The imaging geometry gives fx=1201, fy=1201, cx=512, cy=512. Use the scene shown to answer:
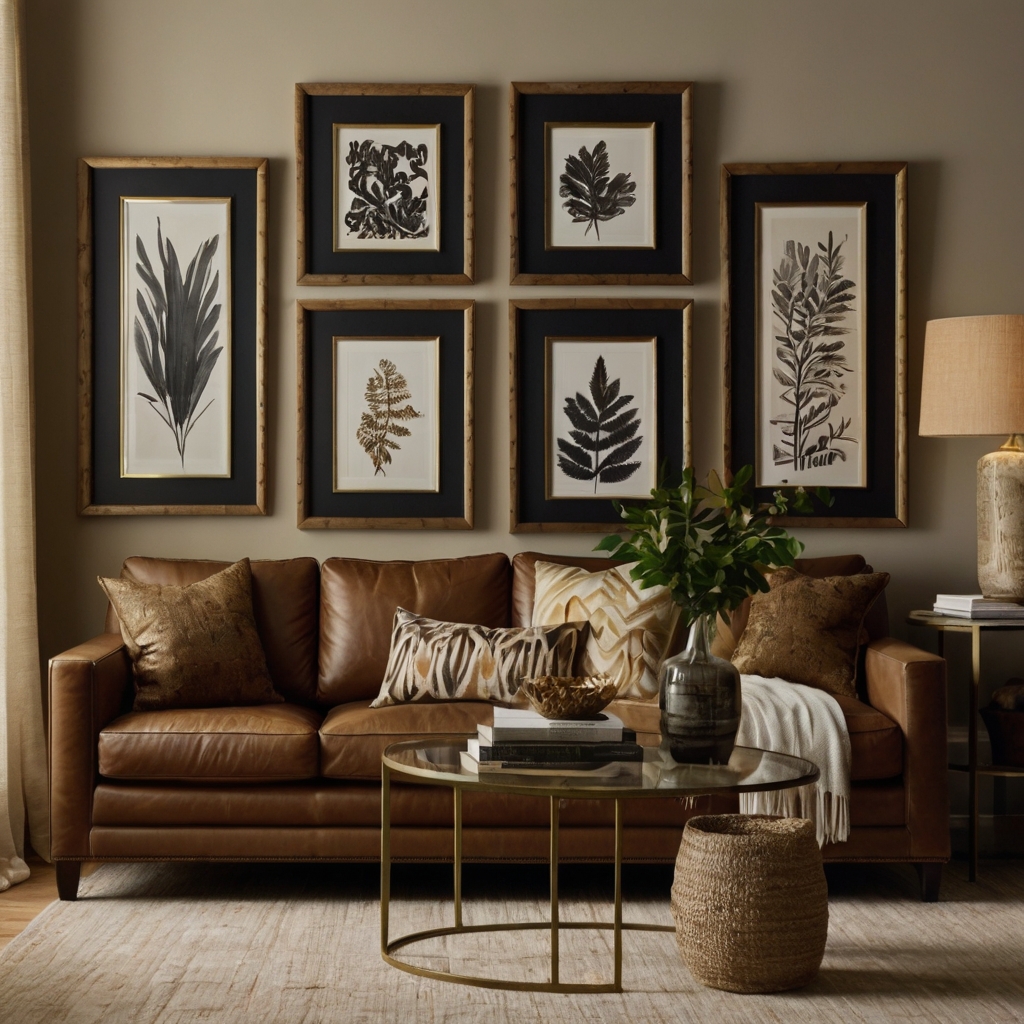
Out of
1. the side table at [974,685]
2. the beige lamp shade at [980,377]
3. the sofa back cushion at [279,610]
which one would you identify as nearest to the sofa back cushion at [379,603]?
the sofa back cushion at [279,610]

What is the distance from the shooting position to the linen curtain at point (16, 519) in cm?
361

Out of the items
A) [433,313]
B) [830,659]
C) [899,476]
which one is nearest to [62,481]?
[433,313]

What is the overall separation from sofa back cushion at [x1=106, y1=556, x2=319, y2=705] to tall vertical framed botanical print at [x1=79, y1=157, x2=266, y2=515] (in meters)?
0.34

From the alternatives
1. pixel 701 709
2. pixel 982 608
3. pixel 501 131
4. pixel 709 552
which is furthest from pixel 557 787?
pixel 501 131

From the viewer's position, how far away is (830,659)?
3.56 m

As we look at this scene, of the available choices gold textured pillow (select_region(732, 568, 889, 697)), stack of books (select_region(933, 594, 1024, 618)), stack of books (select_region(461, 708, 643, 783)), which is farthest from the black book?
stack of books (select_region(933, 594, 1024, 618))

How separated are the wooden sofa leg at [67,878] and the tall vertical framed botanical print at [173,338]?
1309mm

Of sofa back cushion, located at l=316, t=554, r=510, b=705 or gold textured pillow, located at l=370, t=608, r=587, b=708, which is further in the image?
sofa back cushion, located at l=316, t=554, r=510, b=705

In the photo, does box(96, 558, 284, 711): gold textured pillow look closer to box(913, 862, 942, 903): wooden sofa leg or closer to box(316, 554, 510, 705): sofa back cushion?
box(316, 554, 510, 705): sofa back cushion

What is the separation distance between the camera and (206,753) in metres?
3.18

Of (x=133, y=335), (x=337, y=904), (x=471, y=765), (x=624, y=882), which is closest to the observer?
(x=471, y=765)

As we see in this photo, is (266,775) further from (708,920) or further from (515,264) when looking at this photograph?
(515,264)

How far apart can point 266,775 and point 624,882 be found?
1.05 m

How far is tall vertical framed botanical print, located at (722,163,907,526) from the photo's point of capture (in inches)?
163
